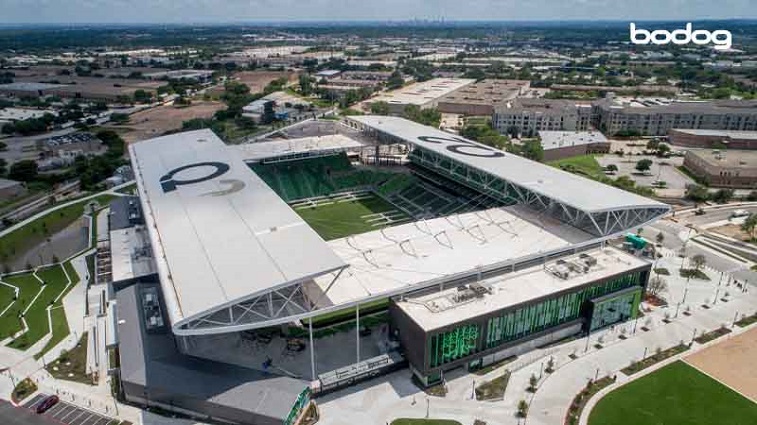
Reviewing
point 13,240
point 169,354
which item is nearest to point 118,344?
point 169,354

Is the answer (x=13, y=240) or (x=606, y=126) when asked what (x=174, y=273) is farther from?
(x=606, y=126)

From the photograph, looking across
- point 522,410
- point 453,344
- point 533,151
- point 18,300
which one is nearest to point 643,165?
point 533,151

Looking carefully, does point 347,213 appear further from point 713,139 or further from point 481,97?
point 481,97

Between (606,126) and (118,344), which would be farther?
(606,126)

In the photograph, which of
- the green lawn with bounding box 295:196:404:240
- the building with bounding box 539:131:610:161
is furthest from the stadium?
the building with bounding box 539:131:610:161

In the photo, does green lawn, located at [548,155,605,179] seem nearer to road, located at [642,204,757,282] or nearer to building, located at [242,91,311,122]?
road, located at [642,204,757,282]

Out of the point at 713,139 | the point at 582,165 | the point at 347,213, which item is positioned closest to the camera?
the point at 347,213
